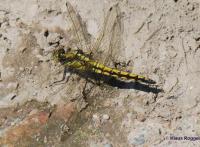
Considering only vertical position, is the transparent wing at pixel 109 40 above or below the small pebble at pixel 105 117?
above

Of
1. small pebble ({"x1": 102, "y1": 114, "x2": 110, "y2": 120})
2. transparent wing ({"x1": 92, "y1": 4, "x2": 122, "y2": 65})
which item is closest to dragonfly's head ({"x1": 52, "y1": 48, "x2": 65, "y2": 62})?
transparent wing ({"x1": 92, "y1": 4, "x2": 122, "y2": 65})

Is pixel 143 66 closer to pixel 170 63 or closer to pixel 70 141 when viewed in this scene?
pixel 170 63

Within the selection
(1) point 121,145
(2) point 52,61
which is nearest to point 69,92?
(2) point 52,61

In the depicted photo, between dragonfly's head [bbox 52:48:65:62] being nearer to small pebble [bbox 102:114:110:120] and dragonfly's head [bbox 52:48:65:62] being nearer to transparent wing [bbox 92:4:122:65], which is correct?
transparent wing [bbox 92:4:122:65]

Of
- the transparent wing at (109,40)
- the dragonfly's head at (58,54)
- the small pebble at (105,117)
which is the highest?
the transparent wing at (109,40)

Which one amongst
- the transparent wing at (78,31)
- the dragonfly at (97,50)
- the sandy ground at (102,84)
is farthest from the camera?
the transparent wing at (78,31)

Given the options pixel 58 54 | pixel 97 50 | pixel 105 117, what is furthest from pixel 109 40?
pixel 105 117

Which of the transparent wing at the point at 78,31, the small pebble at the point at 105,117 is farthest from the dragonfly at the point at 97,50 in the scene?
the small pebble at the point at 105,117

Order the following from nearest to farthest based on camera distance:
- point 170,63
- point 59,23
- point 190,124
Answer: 1. point 190,124
2. point 170,63
3. point 59,23

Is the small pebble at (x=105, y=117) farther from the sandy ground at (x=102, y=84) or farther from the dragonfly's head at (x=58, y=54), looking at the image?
the dragonfly's head at (x=58, y=54)
